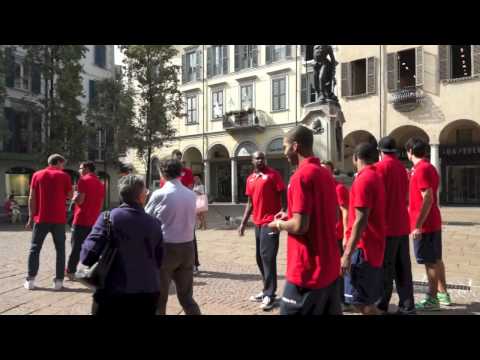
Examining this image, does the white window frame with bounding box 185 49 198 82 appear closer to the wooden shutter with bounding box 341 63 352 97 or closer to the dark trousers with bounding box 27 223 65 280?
the wooden shutter with bounding box 341 63 352 97

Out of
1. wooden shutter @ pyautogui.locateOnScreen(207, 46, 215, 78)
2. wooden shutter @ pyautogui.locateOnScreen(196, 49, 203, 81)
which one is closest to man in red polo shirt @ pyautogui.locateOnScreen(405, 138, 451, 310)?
wooden shutter @ pyautogui.locateOnScreen(207, 46, 215, 78)

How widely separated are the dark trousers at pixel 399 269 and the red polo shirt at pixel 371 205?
633mm

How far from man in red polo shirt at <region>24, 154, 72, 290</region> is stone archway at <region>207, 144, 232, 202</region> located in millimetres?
27682

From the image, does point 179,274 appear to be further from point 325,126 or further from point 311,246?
point 325,126

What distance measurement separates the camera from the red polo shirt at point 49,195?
5945 mm

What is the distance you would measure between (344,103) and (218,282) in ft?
71.3

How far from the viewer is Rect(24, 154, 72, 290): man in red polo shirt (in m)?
5.90

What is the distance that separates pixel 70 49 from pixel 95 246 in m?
20.1

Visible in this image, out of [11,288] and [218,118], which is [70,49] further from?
[11,288]

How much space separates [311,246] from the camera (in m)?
2.68

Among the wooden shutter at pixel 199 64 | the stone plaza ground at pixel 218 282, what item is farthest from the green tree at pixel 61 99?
the wooden shutter at pixel 199 64

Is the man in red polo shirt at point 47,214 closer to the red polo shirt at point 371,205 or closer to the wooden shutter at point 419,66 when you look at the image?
the red polo shirt at point 371,205

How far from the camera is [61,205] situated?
6.07 metres
